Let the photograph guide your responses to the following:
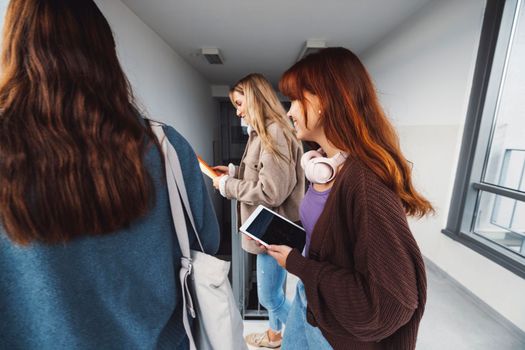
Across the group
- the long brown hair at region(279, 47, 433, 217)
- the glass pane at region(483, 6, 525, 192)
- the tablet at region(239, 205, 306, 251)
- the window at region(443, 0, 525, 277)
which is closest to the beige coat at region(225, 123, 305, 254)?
the tablet at region(239, 205, 306, 251)

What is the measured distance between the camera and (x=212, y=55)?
331 centimetres

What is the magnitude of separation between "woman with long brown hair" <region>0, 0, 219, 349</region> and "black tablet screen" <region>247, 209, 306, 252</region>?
1.37 feet

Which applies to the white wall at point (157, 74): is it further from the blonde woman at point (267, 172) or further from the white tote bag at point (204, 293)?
the white tote bag at point (204, 293)

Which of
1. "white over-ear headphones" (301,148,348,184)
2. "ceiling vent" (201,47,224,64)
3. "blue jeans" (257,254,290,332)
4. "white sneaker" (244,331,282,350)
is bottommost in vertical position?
"white sneaker" (244,331,282,350)

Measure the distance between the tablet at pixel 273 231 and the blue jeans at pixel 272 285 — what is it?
0.41 m

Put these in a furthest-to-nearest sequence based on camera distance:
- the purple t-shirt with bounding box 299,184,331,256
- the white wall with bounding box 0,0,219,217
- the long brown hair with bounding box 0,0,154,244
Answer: the white wall with bounding box 0,0,219,217
the purple t-shirt with bounding box 299,184,331,256
the long brown hair with bounding box 0,0,154,244

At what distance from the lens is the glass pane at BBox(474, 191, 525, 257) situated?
165 centimetres

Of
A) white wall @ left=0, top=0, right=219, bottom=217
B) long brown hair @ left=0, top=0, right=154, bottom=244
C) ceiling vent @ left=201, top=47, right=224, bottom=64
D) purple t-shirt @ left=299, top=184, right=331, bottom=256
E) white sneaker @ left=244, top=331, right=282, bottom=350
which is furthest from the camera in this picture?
ceiling vent @ left=201, top=47, right=224, bottom=64

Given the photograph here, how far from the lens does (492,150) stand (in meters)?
1.78

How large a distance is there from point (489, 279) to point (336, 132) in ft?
6.26

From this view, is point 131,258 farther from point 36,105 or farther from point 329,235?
point 329,235

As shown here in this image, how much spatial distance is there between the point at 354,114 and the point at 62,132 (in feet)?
2.05

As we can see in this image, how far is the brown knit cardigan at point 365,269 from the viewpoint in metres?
0.51

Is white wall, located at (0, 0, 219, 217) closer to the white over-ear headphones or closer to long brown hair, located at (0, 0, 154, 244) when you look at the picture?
long brown hair, located at (0, 0, 154, 244)
